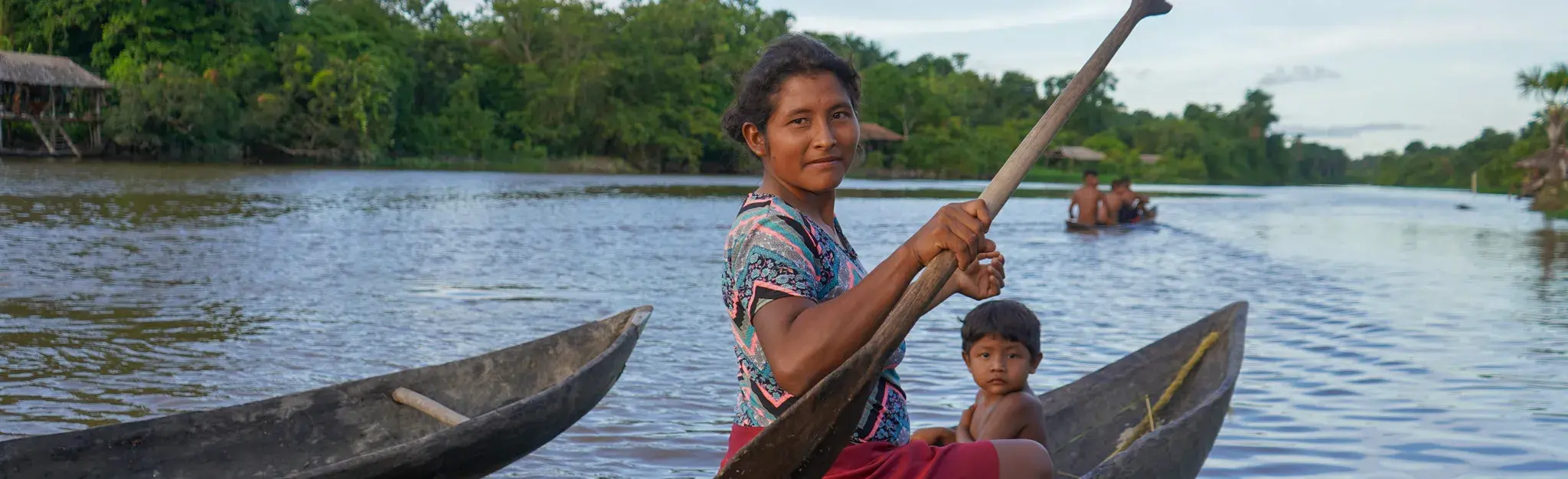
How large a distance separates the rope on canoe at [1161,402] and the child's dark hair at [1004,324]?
0.82m

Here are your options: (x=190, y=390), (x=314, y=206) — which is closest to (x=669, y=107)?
(x=314, y=206)

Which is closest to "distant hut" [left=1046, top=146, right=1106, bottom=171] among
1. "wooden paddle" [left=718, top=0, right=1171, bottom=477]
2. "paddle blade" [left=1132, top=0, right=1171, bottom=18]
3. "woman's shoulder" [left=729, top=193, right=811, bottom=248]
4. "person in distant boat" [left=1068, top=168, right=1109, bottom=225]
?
"person in distant boat" [left=1068, top=168, right=1109, bottom=225]

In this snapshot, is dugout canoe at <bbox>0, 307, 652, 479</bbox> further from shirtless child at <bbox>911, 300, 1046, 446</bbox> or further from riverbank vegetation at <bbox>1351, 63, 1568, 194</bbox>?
riverbank vegetation at <bbox>1351, 63, 1568, 194</bbox>

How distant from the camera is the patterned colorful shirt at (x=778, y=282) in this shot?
1852 millimetres

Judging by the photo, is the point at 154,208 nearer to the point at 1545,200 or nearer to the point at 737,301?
the point at 737,301

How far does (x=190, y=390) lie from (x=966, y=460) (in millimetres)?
4913

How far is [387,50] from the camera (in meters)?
45.2

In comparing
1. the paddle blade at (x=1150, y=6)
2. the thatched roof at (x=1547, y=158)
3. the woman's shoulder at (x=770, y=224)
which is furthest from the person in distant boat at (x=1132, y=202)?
the woman's shoulder at (x=770, y=224)

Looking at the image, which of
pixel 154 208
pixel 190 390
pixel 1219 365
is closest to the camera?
pixel 1219 365

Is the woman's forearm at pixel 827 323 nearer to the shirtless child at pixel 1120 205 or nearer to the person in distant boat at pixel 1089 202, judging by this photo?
the person in distant boat at pixel 1089 202

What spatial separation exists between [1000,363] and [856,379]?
1.67 meters

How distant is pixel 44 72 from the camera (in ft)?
114

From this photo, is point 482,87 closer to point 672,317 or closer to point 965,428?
point 672,317

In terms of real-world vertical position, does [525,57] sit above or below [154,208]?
above
